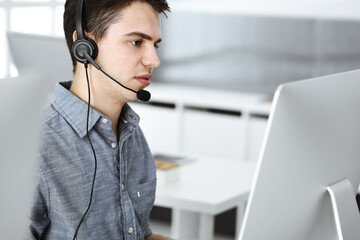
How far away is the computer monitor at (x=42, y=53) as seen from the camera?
2.74m

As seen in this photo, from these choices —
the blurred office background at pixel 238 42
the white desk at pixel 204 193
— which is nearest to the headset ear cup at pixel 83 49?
the white desk at pixel 204 193

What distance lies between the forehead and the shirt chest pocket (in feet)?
1.27

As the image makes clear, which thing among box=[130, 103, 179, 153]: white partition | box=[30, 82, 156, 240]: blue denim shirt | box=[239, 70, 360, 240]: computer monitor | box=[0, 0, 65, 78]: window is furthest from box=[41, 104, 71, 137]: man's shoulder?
box=[130, 103, 179, 153]: white partition

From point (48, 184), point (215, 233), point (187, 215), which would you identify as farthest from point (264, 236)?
point (215, 233)

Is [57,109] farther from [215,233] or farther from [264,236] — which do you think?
[215,233]

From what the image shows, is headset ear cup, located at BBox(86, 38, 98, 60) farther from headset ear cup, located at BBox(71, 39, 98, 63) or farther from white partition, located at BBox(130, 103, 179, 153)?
white partition, located at BBox(130, 103, 179, 153)

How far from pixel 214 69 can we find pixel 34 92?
4.18 metres

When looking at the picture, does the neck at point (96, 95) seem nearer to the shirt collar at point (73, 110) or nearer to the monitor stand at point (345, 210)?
the shirt collar at point (73, 110)

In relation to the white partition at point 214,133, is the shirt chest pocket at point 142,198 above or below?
above

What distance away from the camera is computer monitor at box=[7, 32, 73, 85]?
9.00ft

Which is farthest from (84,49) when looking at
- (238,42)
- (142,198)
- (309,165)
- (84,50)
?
(238,42)

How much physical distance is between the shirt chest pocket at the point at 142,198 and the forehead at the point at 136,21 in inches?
15.3

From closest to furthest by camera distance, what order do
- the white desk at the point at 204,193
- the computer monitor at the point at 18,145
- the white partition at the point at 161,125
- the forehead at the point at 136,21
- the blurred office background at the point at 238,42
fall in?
the computer monitor at the point at 18,145 < the forehead at the point at 136,21 < the white desk at the point at 204,193 < the blurred office background at the point at 238,42 < the white partition at the point at 161,125

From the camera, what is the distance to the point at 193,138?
4.59m
